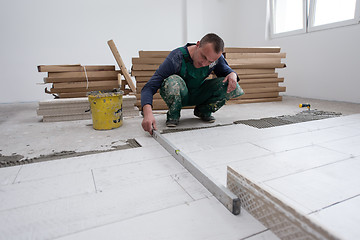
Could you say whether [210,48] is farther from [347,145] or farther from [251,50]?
[251,50]

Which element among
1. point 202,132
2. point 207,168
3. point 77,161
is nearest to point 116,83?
point 202,132

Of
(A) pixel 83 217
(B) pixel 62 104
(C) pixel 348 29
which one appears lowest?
(A) pixel 83 217

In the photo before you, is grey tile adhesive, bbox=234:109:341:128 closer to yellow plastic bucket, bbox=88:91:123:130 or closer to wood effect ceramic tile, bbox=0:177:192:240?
yellow plastic bucket, bbox=88:91:123:130

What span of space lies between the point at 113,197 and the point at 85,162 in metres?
0.50

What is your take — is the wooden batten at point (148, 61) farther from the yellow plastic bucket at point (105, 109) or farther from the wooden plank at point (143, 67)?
the yellow plastic bucket at point (105, 109)

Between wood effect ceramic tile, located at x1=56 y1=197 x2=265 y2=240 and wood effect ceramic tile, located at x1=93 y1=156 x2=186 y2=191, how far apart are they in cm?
31

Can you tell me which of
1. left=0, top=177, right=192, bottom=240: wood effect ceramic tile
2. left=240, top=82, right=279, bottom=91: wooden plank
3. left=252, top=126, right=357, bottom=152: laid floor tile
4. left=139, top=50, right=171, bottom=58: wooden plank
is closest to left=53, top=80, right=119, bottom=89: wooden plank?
left=139, top=50, right=171, bottom=58: wooden plank

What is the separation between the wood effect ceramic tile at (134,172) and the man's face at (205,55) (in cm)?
91

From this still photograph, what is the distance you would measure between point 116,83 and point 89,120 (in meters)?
1.19

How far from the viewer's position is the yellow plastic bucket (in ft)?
7.31

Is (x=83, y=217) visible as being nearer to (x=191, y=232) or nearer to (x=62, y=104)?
(x=191, y=232)

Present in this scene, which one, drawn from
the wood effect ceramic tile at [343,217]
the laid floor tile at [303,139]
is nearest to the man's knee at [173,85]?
the laid floor tile at [303,139]

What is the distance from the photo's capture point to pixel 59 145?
71.9 inches

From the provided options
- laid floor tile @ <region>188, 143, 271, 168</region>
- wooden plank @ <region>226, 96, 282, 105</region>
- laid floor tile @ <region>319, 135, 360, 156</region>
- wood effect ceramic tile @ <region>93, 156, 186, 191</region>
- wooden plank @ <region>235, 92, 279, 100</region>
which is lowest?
wood effect ceramic tile @ <region>93, 156, 186, 191</region>
